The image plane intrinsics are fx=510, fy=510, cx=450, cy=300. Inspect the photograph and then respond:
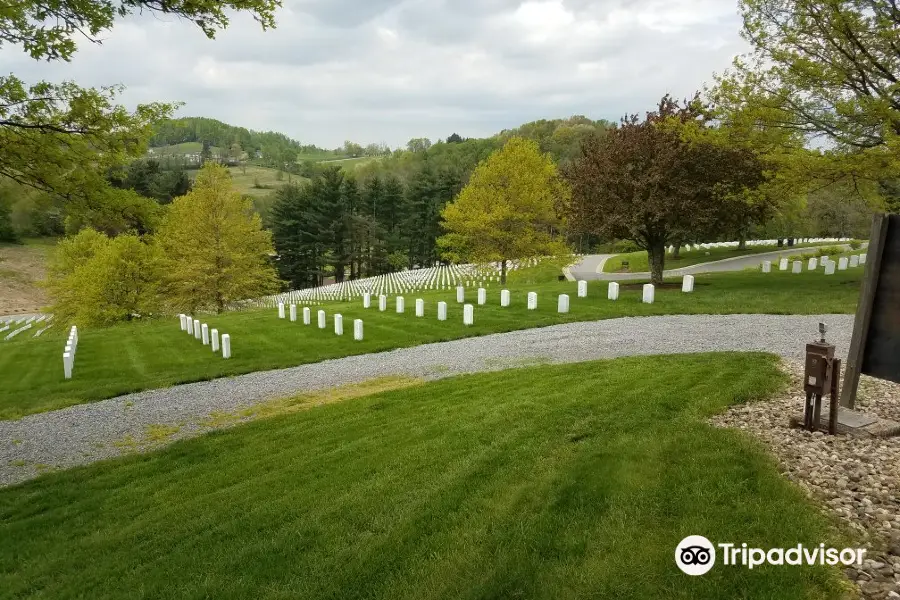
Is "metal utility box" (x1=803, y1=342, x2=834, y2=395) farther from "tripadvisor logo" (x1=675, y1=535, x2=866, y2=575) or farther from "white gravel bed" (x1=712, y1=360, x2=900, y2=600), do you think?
"tripadvisor logo" (x1=675, y1=535, x2=866, y2=575)

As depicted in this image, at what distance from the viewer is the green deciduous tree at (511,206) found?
26.0 m

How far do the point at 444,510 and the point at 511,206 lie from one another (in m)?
23.0

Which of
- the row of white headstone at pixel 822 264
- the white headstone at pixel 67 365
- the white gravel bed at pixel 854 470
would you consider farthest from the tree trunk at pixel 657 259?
the white headstone at pixel 67 365

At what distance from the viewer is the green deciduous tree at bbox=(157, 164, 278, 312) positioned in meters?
28.7

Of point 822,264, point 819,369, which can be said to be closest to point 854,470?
point 819,369

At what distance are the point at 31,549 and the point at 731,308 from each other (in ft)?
56.4

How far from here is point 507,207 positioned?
1009 inches

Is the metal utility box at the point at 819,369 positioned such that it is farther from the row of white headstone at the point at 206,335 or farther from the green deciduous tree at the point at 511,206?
the green deciduous tree at the point at 511,206

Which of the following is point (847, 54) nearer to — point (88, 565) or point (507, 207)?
point (507, 207)

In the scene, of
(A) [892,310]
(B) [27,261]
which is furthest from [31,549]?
(B) [27,261]

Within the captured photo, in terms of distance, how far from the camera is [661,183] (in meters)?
19.9

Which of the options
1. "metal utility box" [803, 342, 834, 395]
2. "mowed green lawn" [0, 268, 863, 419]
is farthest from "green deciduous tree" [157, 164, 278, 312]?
"metal utility box" [803, 342, 834, 395]

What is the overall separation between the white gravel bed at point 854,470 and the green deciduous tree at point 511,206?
66.2 ft

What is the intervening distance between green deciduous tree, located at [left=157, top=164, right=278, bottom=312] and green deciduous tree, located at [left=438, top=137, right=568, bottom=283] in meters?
12.4
